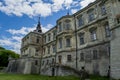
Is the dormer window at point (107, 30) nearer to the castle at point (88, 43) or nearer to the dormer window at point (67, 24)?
the castle at point (88, 43)

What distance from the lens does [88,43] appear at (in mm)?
27531

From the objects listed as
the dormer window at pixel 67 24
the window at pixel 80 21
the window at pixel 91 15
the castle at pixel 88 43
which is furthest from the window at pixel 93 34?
the dormer window at pixel 67 24

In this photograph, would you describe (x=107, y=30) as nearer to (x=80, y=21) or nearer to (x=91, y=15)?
(x=91, y=15)

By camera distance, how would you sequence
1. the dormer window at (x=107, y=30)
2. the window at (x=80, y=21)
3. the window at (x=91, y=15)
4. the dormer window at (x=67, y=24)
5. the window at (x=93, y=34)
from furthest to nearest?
the dormer window at (x=67, y=24) < the window at (x=80, y=21) < the window at (x=91, y=15) < the window at (x=93, y=34) < the dormer window at (x=107, y=30)

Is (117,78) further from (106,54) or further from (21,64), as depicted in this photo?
(21,64)

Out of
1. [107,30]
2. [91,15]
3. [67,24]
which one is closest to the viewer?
[107,30]

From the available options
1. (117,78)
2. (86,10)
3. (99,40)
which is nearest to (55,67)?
(99,40)

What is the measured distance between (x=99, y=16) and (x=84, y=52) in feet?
23.4

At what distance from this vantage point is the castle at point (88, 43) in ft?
62.5

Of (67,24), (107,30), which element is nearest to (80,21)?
(67,24)

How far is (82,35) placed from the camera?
29703mm

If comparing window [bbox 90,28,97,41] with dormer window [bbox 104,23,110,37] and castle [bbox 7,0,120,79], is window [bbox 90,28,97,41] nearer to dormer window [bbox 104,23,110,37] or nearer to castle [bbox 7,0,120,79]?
castle [bbox 7,0,120,79]

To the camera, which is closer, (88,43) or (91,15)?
(88,43)

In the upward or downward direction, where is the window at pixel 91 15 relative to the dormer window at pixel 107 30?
upward
